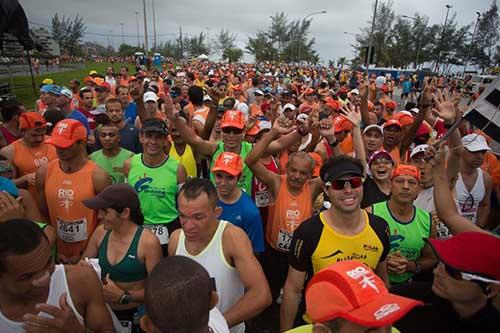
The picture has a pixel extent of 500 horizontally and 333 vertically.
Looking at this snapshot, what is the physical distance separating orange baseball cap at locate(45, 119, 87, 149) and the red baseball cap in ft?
11.4

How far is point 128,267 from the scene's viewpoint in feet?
8.75

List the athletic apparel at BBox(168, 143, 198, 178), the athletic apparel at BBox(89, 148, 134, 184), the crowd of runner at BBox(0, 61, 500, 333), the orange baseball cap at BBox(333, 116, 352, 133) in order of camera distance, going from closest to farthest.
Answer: the crowd of runner at BBox(0, 61, 500, 333) < the athletic apparel at BBox(89, 148, 134, 184) < the athletic apparel at BBox(168, 143, 198, 178) < the orange baseball cap at BBox(333, 116, 352, 133)

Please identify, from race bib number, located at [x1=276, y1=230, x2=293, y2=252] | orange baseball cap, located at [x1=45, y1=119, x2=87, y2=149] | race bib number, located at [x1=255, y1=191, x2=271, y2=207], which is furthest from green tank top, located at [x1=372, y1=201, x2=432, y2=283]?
orange baseball cap, located at [x1=45, y1=119, x2=87, y2=149]

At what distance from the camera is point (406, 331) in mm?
2137

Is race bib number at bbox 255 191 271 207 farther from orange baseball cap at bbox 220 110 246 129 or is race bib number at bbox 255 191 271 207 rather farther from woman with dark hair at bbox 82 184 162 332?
woman with dark hair at bbox 82 184 162 332

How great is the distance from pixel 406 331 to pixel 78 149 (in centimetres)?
349

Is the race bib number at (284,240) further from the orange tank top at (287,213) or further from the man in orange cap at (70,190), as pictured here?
the man in orange cap at (70,190)

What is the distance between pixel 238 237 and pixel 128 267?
973 millimetres

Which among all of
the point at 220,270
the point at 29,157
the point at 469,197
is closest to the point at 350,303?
the point at 220,270

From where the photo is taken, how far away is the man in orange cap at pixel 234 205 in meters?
3.33

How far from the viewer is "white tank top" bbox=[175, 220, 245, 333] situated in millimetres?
2391

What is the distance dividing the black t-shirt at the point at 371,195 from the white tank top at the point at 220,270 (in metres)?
2.00

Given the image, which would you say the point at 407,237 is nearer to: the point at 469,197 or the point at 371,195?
the point at 371,195

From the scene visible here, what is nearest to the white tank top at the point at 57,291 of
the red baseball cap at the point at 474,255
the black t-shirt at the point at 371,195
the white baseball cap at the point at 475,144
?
the red baseball cap at the point at 474,255
